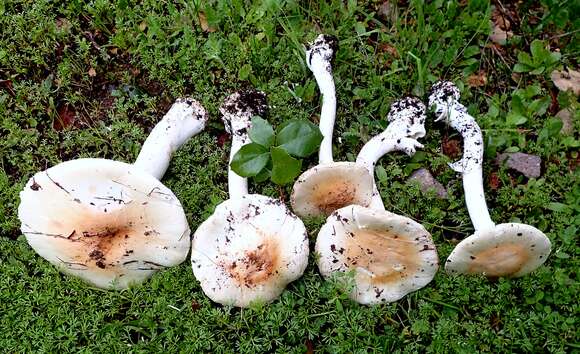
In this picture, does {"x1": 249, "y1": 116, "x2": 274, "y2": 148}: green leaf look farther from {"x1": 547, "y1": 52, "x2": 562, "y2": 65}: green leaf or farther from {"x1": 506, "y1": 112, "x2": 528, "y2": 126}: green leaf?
{"x1": 547, "y1": 52, "x2": 562, "y2": 65}: green leaf

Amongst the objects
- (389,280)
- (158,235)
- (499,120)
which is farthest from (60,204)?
(499,120)

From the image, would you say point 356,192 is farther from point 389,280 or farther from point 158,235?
point 158,235

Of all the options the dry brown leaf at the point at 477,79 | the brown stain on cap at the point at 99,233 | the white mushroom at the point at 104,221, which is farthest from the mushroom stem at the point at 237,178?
the dry brown leaf at the point at 477,79

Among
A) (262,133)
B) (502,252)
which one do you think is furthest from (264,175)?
(502,252)

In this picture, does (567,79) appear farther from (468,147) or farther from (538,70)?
(468,147)

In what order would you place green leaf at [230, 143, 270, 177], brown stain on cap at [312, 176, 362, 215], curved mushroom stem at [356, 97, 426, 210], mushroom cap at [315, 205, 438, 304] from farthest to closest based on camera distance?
curved mushroom stem at [356, 97, 426, 210]
green leaf at [230, 143, 270, 177]
brown stain on cap at [312, 176, 362, 215]
mushroom cap at [315, 205, 438, 304]

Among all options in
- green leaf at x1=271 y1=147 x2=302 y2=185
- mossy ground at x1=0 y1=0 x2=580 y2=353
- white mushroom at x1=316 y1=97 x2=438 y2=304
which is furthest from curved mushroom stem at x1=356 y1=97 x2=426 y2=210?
white mushroom at x1=316 y1=97 x2=438 y2=304
